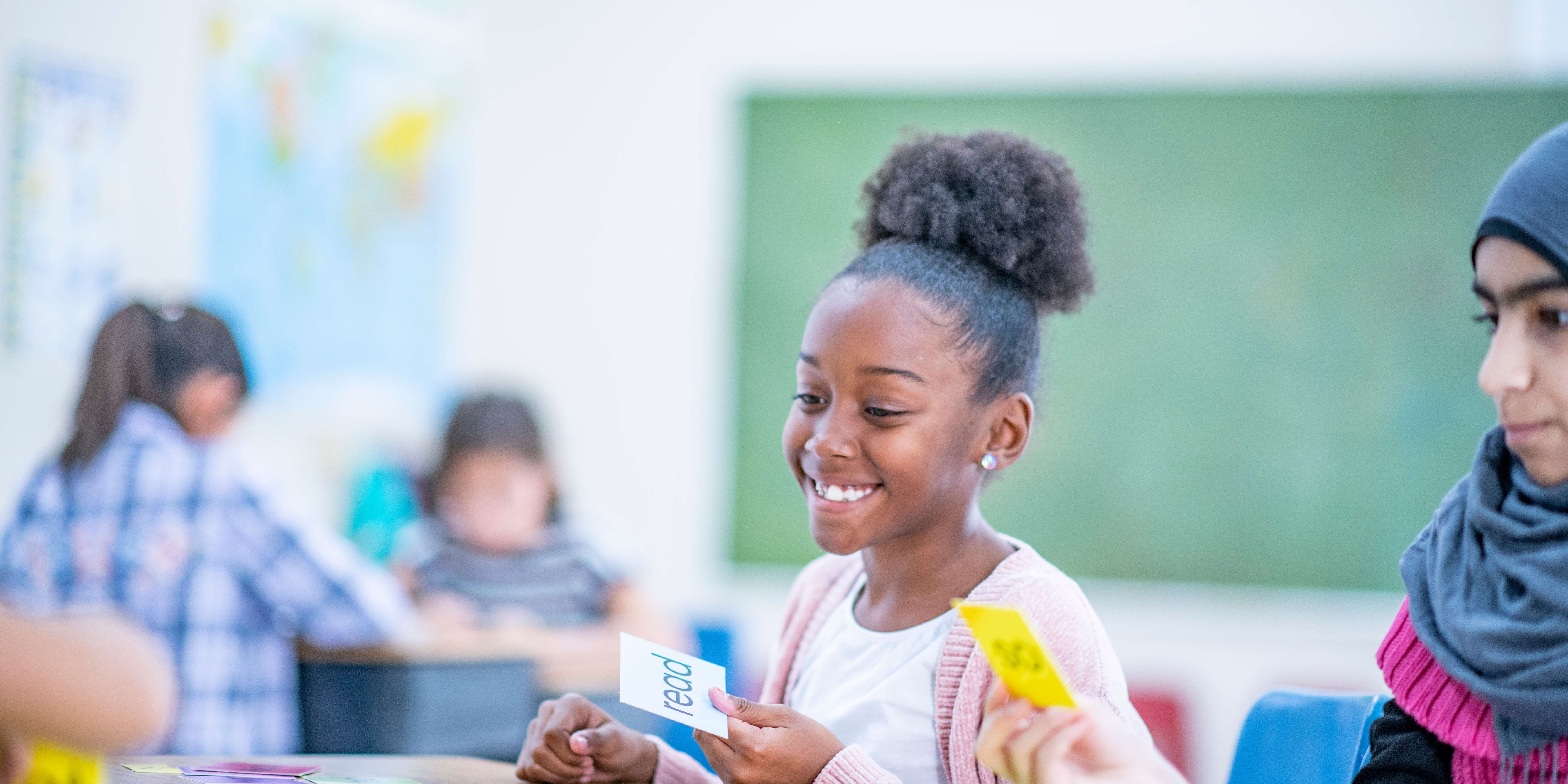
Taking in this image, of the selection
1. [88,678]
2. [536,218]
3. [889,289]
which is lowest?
[88,678]

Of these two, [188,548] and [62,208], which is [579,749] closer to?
[188,548]

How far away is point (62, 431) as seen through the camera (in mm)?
3096

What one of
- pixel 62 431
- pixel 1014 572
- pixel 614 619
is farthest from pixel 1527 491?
pixel 62 431

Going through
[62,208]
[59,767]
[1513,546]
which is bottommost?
[59,767]

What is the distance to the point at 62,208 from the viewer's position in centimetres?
304

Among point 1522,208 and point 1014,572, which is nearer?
point 1522,208

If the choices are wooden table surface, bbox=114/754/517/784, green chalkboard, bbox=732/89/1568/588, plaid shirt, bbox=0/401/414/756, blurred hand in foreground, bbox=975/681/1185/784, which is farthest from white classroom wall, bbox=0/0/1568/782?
blurred hand in foreground, bbox=975/681/1185/784

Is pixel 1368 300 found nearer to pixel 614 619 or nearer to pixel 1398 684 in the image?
pixel 614 619

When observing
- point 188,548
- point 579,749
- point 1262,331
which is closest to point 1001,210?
point 579,749

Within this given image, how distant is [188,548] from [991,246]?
7.22ft

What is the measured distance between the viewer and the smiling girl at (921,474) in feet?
4.22

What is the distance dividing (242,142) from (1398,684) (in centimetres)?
340

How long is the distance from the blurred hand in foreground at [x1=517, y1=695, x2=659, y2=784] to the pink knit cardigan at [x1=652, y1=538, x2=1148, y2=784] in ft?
0.20

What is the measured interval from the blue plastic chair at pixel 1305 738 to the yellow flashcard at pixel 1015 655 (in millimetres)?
594
